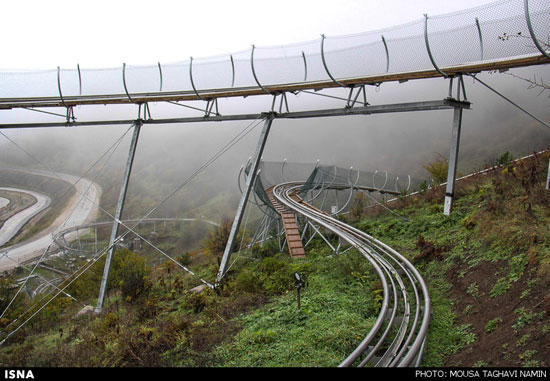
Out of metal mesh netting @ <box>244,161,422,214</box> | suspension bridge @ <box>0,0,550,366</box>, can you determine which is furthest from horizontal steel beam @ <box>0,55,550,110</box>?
metal mesh netting @ <box>244,161,422,214</box>

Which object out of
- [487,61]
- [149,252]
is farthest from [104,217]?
[487,61]

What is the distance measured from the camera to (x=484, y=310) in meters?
6.45

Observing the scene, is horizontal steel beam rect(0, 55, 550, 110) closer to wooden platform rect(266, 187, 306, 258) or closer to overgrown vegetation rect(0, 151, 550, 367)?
overgrown vegetation rect(0, 151, 550, 367)

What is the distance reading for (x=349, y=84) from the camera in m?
10.8

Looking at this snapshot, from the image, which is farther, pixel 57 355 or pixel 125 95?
pixel 125 95

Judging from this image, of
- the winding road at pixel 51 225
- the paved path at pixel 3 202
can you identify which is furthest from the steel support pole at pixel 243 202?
the paved path at pixel 3 202

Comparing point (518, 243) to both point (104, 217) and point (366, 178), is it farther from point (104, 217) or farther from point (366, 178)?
point (104, 217)

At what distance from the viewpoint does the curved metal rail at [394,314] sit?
5.45 meters

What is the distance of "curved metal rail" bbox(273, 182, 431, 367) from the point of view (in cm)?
545

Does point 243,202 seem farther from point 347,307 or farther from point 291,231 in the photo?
point 347,307

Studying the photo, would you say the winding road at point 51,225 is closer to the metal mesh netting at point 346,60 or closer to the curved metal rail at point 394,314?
the metal mesh netting at point 346,60

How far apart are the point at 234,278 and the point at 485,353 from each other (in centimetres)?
698

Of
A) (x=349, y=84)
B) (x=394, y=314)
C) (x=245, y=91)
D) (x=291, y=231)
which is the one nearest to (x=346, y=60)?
(x=349, y=84)

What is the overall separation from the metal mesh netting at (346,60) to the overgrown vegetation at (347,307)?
10.7ft
